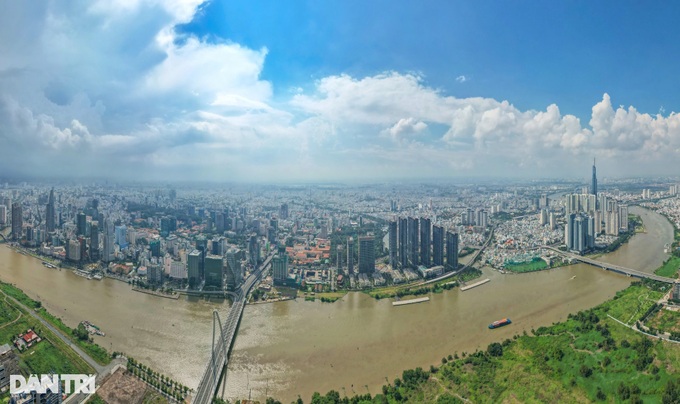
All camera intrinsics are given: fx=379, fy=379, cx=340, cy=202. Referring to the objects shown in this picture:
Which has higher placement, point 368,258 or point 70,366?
point 368,258

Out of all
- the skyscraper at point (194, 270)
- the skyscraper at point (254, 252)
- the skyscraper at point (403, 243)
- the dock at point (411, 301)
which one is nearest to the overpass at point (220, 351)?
the skyscraper at point (194, 270)

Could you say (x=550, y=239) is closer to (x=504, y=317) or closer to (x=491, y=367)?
(x=504, y=317)

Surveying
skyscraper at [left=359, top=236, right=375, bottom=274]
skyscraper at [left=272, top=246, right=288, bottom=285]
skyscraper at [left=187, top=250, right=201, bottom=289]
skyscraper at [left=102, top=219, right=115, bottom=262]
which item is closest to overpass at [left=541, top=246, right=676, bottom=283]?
skyscraper at [left=359, top=236, right=375, bottom=274]

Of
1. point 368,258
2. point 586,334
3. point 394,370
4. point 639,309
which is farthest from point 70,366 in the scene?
point 639,309

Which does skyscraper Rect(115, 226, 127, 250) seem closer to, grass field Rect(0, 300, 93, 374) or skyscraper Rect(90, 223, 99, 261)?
skyscraper Rect(90, 223, 99, 261)

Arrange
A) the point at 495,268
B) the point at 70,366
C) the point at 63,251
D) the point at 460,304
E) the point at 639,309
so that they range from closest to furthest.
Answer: the point at 70,366
the point at 639,309
the point at 460,304
the point at 495,268
the point at 63,251

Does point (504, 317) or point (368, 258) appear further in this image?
point (368, 258)

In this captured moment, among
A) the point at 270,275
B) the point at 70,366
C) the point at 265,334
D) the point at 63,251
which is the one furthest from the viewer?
the point at 63,251

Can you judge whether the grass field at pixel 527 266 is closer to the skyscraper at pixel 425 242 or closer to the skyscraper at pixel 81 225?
the skyscraper at pixel 425 242
